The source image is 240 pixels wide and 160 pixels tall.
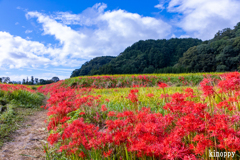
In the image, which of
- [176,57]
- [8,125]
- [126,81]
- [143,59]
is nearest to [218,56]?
[143,59]

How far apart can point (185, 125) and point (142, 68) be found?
52944 millimetres

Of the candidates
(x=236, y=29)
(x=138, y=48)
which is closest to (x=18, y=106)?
(x=236, y=29)

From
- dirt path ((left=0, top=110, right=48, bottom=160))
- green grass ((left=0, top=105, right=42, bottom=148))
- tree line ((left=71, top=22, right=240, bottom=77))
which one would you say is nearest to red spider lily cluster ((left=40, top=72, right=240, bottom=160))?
dirt path ((left=0, top=110, right=48, bottom=160))

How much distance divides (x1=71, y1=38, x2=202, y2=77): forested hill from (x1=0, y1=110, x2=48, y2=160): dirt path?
35.4 metres

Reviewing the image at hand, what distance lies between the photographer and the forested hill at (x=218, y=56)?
115 ft

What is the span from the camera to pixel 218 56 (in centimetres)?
3669

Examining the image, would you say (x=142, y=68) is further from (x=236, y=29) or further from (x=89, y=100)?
(x=89, y=100)

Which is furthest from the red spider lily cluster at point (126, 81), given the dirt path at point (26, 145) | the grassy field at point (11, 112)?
the dirt path at point (26, 145)

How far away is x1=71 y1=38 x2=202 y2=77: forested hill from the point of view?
4844 cm

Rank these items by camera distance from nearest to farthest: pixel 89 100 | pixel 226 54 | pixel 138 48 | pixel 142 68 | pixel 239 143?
pixel 239 143 → pixel 89 100 → pixel 226 54 → pixel 142 68 → pixel 138 48

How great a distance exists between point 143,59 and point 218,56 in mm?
25070

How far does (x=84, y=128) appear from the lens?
6.12 feet

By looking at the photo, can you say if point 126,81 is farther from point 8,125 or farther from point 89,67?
point 89,67

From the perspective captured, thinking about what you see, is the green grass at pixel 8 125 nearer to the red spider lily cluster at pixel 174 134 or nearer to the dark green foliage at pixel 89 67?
the red spider lily cluster at pixel 174 134
